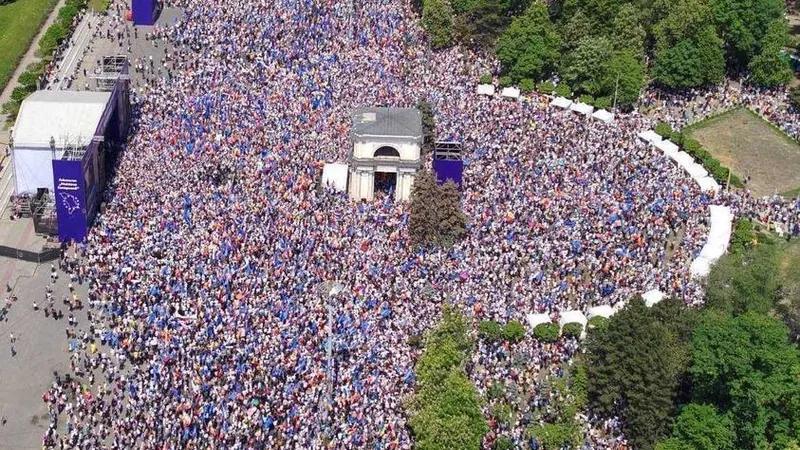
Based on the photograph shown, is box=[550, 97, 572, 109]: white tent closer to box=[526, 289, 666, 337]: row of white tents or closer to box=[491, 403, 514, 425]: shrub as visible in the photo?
box=[526, 289, 666, 337]: row of white tents

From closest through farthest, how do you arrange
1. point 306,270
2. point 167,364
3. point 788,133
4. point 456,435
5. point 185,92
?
point 456,435 < point 167,364 < point 306,270 < point 185,92 < point 788,133

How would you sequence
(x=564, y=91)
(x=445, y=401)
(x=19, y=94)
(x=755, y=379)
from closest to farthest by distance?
1. (x=755, y=379)
2. (x=445, y=401)
3. (x=19, y=94)
4. (x=564, y=91)

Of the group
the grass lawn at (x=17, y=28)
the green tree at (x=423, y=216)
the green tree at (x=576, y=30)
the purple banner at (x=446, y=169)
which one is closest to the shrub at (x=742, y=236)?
the purple banner at (x=446, y=169)

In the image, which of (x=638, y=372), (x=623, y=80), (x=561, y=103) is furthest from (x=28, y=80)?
(x=638, y=372)

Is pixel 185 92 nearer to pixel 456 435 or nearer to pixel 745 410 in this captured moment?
pixel 456 435

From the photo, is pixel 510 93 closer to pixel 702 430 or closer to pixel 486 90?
pixel 486 90

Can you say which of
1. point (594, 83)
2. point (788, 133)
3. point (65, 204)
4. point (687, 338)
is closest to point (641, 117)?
point (594, 83)
